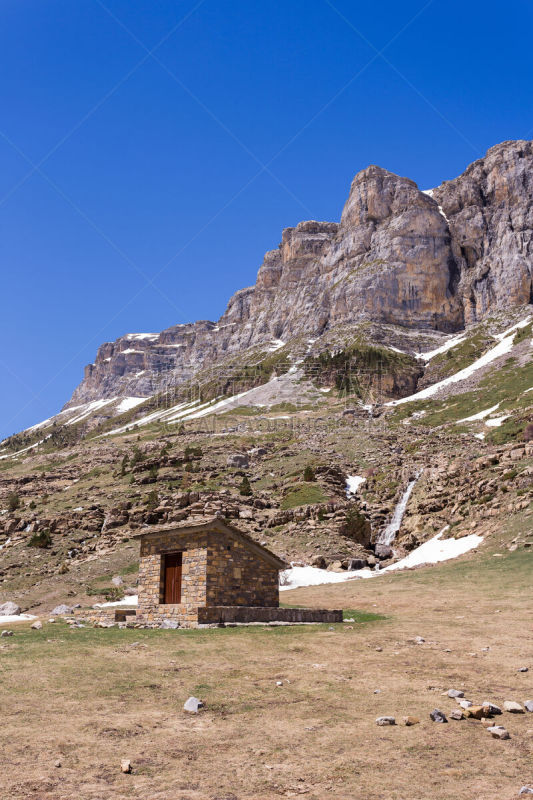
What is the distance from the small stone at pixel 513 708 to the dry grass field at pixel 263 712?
0.52 feet

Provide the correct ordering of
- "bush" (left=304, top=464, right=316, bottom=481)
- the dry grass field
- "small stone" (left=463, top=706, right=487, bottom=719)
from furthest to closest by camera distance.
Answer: "bush" (left=304, top=464, right=316, bottom=481), "small stone" (left=463, top=706, right=487, bottom=719), the dry grass field

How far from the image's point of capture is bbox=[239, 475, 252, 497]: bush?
57.8 m

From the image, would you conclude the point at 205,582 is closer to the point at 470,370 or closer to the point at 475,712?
the point at 475,712

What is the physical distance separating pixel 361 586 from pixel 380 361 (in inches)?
4084

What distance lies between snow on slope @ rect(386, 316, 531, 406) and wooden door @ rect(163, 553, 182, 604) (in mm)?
90016

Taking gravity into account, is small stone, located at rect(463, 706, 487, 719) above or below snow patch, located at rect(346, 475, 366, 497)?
below

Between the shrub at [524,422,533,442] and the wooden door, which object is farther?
the shrub at [524,422,533,442]

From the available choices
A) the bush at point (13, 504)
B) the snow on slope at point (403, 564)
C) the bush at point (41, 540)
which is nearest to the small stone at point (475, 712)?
the snow on slope at point (403, 564)

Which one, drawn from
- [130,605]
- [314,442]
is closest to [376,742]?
[130,605]

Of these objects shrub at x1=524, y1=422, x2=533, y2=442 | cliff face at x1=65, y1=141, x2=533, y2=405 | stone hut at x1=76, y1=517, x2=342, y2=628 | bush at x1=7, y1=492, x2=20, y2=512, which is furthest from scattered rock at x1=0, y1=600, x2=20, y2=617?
cliff face at x1=65, y1=141, x2=533, y2=405

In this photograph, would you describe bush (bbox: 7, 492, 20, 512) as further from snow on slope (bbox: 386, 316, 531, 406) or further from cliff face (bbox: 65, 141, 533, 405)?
cliff face (bbox: 65, 141, 533, 405)

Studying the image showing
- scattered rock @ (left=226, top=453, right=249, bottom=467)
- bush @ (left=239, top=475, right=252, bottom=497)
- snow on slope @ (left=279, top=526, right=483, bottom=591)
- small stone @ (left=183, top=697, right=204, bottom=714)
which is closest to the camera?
small stone @ (left=183, top=697, right=204, bottom=714)

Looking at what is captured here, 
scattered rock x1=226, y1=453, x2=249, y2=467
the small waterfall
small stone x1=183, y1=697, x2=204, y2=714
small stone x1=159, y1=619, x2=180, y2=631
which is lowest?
small stone x1=159, y1=619, x2=180, y2=631

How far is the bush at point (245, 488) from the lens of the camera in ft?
190
